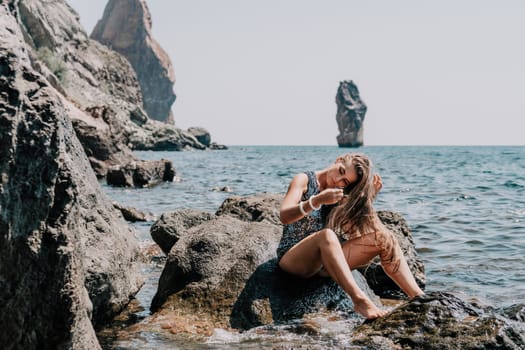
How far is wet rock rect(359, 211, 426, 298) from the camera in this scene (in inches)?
270

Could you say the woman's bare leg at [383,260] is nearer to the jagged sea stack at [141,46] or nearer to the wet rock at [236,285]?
the wet rock at [236,285]

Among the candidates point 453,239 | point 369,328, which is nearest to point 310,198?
point 369,328

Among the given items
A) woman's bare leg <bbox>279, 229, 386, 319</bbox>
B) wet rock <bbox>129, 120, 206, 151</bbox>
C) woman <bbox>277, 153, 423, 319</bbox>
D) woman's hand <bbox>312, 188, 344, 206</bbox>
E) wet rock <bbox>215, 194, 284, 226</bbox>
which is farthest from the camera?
wet rock <bbox>129, 120, 206, 151</bbox>

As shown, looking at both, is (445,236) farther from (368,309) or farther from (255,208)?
(368,309)

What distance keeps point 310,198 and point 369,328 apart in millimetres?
1184

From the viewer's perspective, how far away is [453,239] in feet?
35.8

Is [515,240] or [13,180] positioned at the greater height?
[13,180]

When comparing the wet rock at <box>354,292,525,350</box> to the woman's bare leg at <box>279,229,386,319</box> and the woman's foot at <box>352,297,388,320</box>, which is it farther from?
the woman's bare leg at <box>279,229,386,319</box>

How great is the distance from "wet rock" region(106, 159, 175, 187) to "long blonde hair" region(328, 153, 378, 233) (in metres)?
17.3

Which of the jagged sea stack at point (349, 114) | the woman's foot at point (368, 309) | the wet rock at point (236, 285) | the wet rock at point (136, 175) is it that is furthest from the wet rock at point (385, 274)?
the jagged sea stack at point (349, 114)

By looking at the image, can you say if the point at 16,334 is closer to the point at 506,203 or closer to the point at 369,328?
the point at 369,328

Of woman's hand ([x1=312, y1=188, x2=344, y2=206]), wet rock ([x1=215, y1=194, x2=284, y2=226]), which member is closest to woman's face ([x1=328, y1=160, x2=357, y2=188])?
woman's hand ([x1=312, y1=188, x2=344, y2=206])

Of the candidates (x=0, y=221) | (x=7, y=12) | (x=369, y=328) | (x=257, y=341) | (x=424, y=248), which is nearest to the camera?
(x=0, y=221)

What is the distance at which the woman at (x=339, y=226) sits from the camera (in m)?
5.08
